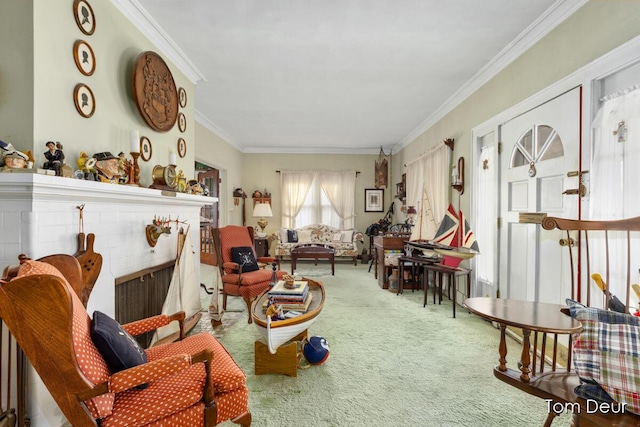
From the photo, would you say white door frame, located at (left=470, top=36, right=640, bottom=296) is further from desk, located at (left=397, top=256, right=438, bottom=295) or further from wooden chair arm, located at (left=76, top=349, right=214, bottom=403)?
wooden chair arm, located at (left=76, top=349, right=214, bottom=403)

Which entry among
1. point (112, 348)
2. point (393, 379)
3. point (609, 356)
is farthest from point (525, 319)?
point (112, 348)

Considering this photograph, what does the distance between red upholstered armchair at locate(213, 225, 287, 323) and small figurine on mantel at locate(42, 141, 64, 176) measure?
198cm

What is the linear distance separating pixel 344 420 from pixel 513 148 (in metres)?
2.68

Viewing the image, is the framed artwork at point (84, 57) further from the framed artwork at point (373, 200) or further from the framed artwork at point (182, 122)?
the framed artwork at point (373, 200)

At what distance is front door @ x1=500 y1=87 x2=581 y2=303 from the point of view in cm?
220

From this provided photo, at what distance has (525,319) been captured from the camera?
1269 mm

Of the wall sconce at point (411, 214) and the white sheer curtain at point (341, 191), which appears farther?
the white sheer curtain at point (341, 191)

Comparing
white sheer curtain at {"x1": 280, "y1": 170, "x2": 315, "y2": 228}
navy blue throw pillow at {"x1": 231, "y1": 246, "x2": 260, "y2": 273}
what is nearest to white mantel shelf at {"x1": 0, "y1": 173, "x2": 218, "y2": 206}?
navy blue throw pillow at {"x1": 231, "y1": 246, "x2": 260, "y2": 273}

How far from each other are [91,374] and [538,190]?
3.08 meters

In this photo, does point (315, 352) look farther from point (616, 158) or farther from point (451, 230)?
point (616, 158)

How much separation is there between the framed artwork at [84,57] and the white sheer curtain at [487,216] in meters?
3.44

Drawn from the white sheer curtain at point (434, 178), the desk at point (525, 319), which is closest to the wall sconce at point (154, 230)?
the desk at point (525, 319)

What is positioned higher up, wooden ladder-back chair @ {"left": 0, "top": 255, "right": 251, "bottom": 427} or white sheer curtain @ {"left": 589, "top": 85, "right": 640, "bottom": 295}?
white sheer curtain @ {"left": 589, "top": 85, "right": 640, "bottom": 295}

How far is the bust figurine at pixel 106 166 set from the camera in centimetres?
179
